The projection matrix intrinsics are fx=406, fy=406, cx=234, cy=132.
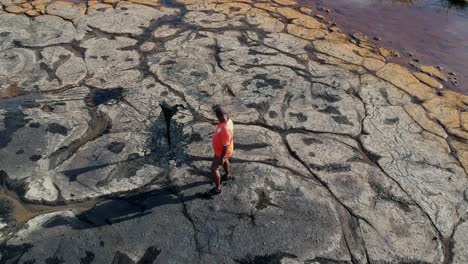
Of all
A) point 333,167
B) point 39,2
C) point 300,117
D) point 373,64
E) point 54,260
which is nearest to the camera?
point 54,260

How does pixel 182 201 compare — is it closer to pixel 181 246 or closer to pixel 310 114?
pixel 181 246

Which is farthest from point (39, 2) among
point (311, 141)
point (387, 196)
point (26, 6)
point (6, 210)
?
point (387, 196)

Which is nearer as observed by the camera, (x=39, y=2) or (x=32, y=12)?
(x=32, y=12)

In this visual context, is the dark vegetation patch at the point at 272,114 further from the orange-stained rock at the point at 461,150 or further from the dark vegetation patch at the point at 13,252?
the dark vegetation patch at the point at 13,252

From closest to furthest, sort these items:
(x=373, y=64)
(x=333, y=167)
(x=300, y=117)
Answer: (x=333, y=167) < (x=300, y=117) < (x=373, y=64)

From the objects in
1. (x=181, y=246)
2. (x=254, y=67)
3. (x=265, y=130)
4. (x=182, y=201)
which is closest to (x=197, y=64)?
(x=254, y=67)

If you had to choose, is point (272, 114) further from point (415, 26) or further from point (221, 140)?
point (415, 26)
